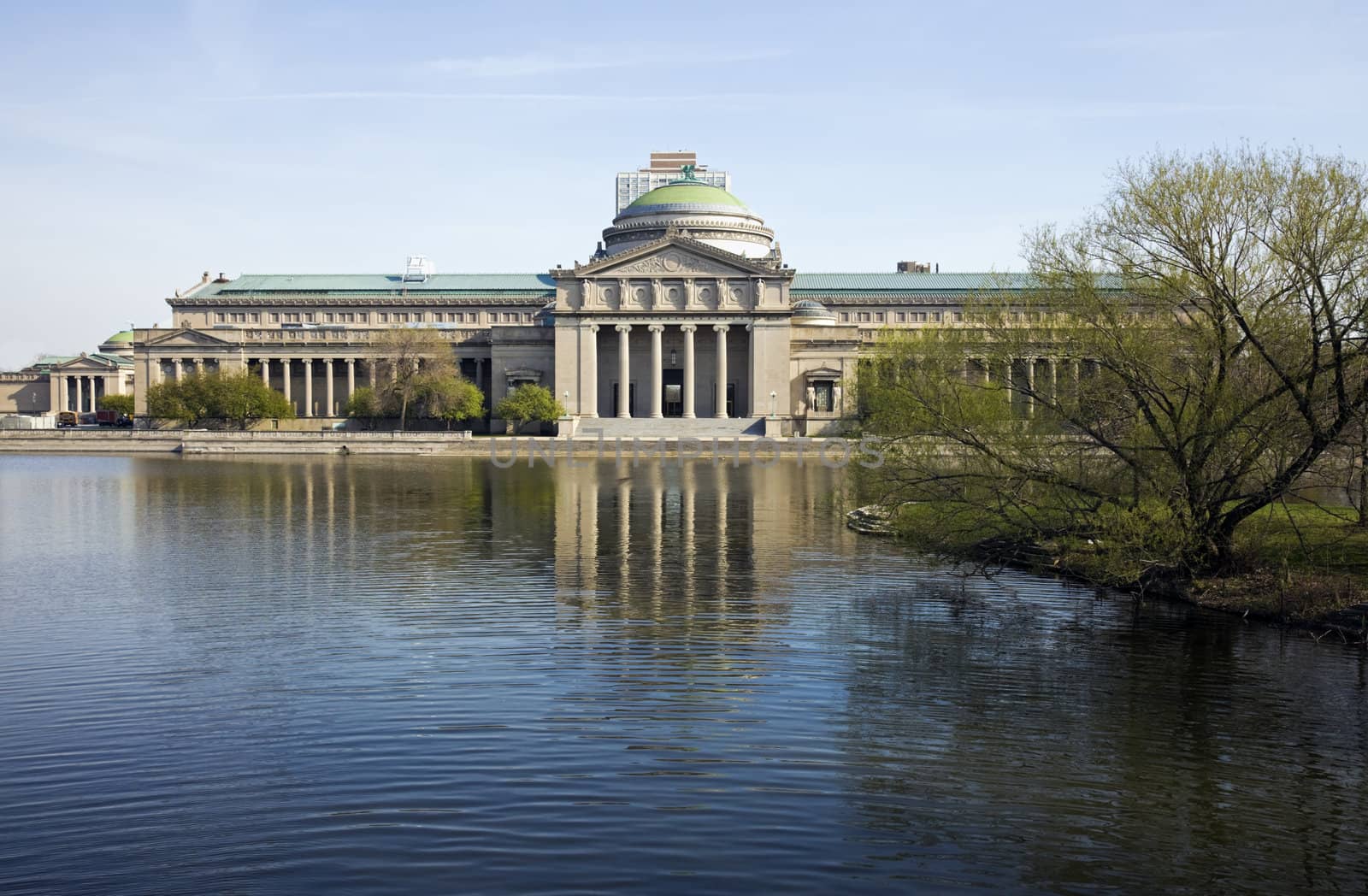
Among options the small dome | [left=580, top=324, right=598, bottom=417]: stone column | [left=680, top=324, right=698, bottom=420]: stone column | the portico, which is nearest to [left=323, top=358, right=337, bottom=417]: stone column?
the portico

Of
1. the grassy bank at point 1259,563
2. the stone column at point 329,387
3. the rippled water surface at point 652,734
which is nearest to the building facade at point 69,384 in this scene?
the stone column at point 329,387

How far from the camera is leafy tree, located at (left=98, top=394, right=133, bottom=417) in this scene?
142125 millimetres

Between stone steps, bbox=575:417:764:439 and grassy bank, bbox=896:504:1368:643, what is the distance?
244 ft

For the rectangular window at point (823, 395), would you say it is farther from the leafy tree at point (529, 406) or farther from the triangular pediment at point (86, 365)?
the triangular pediment at point (86, 365)

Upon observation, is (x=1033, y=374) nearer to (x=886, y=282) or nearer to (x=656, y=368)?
(x=656, y=368)

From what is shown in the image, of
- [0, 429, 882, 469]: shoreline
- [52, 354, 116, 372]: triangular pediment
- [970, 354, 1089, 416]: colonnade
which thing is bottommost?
[0, 429, 882, 469]: shoreline

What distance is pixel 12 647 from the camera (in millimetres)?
20172

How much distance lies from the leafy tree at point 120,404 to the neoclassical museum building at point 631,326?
1426cm

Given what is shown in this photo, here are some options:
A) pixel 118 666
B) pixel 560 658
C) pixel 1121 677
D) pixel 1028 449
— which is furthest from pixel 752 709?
pixel 1028 449

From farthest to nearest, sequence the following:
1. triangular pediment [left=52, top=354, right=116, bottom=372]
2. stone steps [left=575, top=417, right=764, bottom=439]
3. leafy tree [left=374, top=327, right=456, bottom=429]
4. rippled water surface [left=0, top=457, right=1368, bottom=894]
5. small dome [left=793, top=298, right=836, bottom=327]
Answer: triangular pediment [left=52, top=354, right=116, bottom=372] < small dome [left=793, top=298, right=836, bottom=327] < leafy tree [left=374, top=327, right=456, bottom=429] < stone steps [left=575, top=417, right=764, bottom=439] < rippled water surface [left=0, top=457, right=1368, bottom=894]

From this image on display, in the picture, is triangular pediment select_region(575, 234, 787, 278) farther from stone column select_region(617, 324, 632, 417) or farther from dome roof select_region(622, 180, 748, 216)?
dome roof select_region(622, 180, 748, 216)

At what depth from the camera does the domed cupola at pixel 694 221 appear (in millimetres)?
128000

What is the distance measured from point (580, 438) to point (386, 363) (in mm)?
20286

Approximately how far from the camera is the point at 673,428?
351 ft
